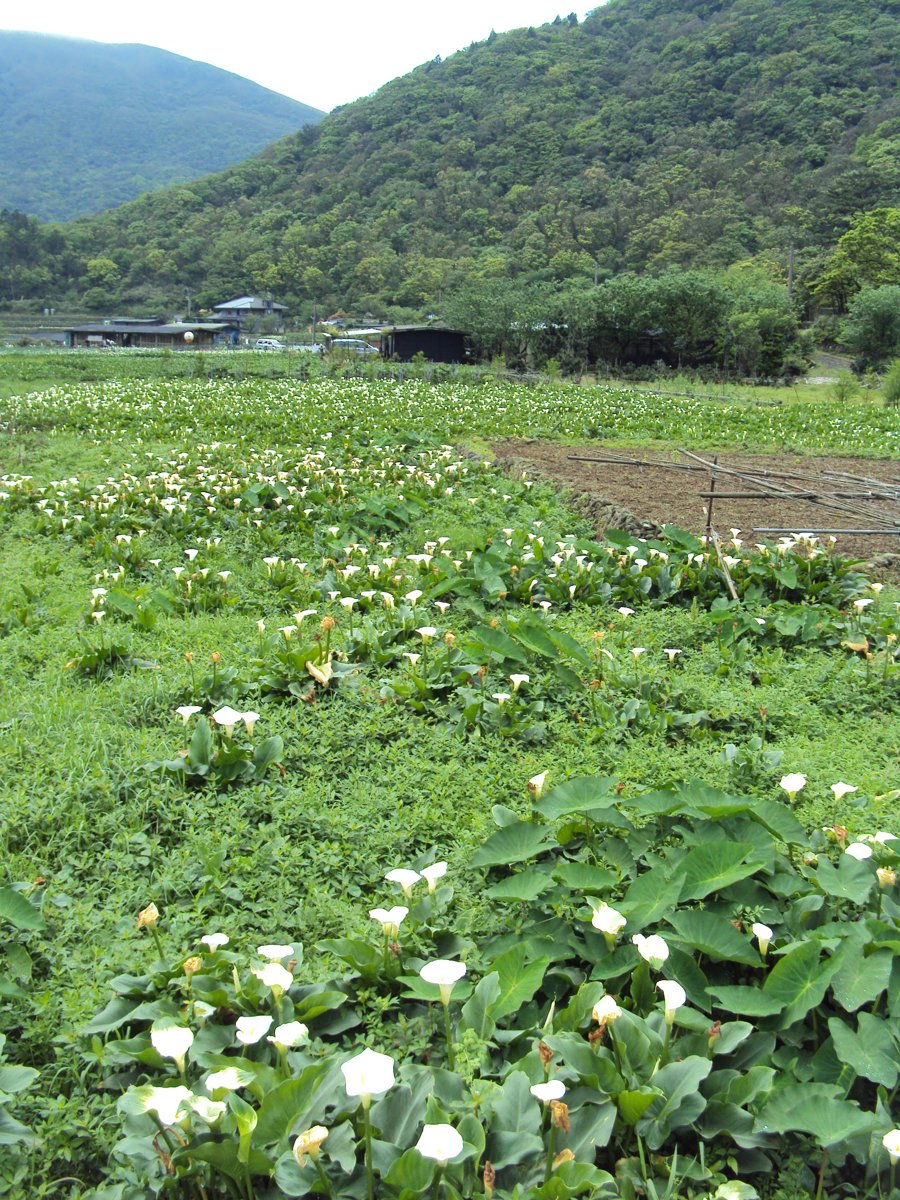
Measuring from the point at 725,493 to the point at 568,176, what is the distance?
86972 millimetres

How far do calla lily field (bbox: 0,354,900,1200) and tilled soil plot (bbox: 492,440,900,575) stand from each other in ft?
6.62

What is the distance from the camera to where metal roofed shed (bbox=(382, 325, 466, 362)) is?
4191 centimetres

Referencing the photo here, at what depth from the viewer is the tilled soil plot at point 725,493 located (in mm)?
8836

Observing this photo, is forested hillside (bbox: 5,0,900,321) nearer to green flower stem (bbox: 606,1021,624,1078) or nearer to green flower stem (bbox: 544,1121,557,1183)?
green flower stem (bbox: 606,1021,624,1078)

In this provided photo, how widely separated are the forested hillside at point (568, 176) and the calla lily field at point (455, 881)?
154 ft

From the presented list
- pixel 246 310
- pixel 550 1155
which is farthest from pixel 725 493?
pixel 246 310

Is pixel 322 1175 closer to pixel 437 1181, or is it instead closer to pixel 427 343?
pixel 437 1181

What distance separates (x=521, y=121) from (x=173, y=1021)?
107 meters

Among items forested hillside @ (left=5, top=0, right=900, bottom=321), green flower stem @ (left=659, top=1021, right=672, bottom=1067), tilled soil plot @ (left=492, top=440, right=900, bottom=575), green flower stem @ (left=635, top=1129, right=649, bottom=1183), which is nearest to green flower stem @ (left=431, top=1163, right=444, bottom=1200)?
green flower stem @ (left=635, top=1129, right=649, bottom=1183)

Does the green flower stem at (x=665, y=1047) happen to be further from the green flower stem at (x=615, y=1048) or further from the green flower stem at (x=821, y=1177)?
the green flower stem at (x=821, y=1177)

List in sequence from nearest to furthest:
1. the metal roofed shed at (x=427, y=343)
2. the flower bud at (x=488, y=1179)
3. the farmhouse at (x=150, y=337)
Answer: the flower bud at (x=488, y=1179) < the metal roofed shed at (x=427, y=343) < the farmhouse at (x=150, y=337)

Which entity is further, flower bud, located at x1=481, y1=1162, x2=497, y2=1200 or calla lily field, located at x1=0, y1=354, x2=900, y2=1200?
calla lily field, located at x1=0, y1=354, x2=900, y2=1200

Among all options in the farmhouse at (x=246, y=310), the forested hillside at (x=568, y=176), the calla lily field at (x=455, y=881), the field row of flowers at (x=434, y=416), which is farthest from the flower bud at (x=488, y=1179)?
the farmhouse at (x=246, y=310)

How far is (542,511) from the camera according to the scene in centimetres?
968
